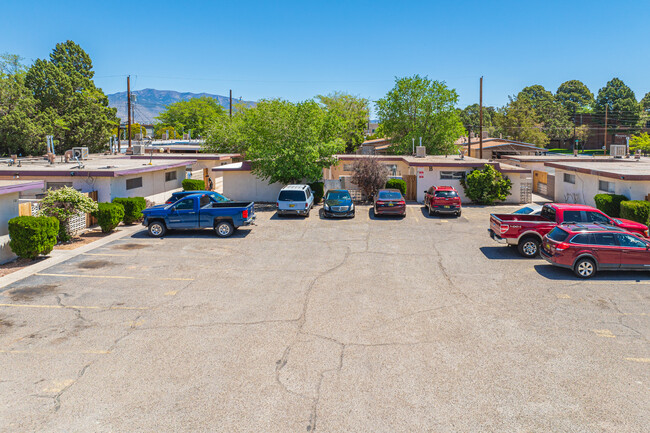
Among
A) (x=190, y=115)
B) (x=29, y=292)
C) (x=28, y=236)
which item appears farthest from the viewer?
(x=190, y=115)

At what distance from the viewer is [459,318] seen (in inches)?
461

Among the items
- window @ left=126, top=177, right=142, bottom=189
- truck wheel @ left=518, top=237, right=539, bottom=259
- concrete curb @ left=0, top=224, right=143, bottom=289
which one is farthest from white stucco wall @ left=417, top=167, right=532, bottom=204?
concrete curb @ left=0, top=224, right=143, bottom=289

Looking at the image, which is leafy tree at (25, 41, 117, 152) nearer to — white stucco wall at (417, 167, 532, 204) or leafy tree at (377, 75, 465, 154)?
leafy tree at (377, 75, 465, 154)

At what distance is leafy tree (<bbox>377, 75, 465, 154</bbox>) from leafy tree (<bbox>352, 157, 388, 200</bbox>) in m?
18.4

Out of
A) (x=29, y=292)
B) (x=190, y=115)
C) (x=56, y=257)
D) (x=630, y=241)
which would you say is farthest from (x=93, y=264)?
(x=190, y=115)

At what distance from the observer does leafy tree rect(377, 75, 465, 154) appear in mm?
50688

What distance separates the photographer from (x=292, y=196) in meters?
27.1

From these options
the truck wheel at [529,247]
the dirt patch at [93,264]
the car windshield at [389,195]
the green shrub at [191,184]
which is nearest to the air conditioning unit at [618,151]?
the car windshield at [389,195]

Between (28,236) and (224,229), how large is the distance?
25.4ft

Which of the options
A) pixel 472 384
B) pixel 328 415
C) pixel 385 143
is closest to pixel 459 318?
pixel 472 384

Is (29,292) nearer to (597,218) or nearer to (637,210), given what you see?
(597,218)

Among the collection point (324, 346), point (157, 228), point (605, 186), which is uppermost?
point (605, 186)

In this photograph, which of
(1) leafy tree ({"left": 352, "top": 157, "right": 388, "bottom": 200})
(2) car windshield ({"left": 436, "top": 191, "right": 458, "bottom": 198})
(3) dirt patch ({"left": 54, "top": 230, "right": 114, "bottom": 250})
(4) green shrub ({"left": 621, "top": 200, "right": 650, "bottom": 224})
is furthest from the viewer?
(1) leafy tree ({"left": 352, "top": 157, "right": 388, "bottom": 200})

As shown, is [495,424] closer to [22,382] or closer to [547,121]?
[22,382]
